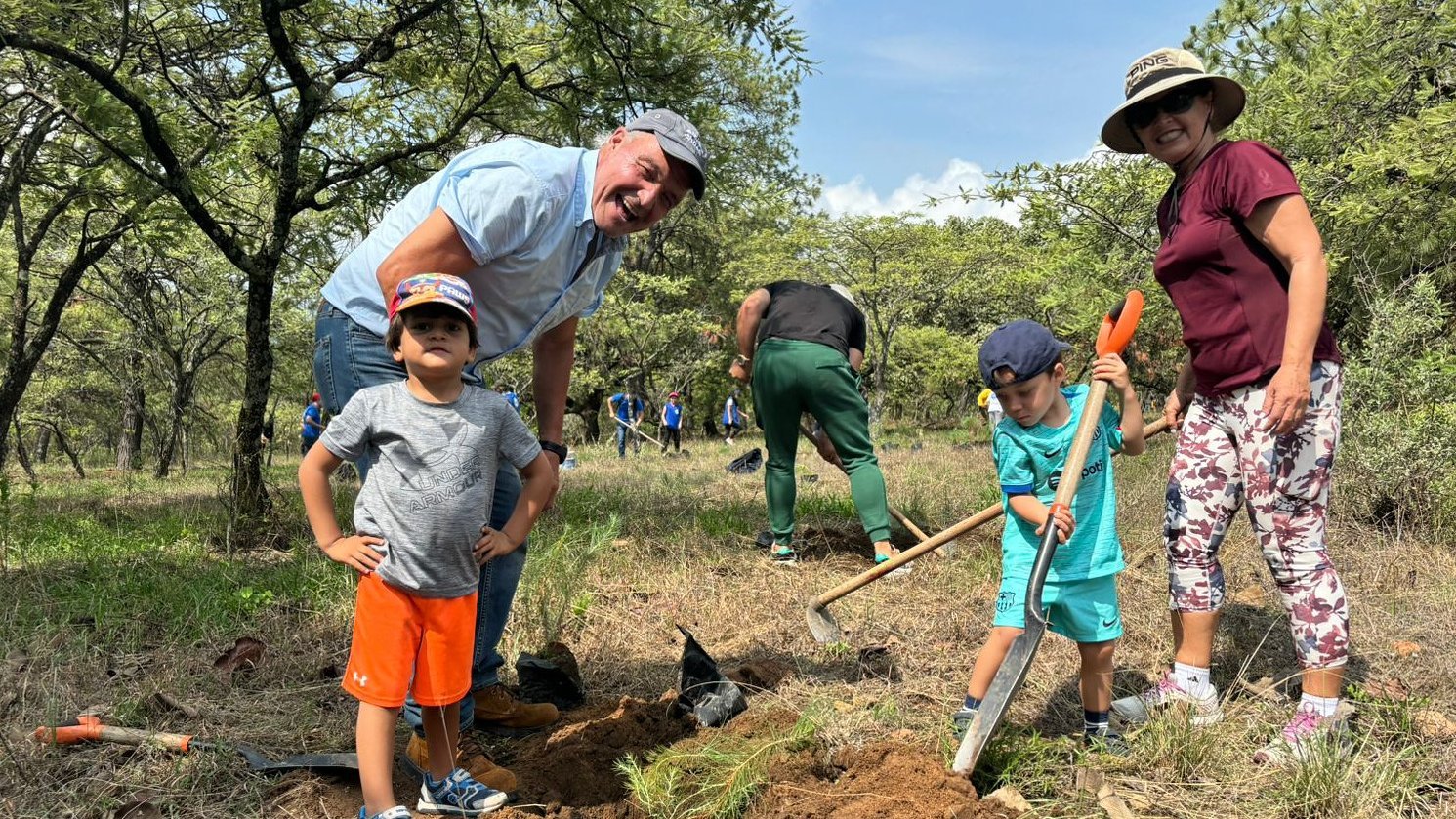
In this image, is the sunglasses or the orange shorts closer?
the orange shorts

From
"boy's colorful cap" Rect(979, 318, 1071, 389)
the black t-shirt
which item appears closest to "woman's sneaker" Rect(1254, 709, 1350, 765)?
"boy's colorful cap" Rect(979, 318, 1071, 389)

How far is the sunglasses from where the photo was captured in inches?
96.0

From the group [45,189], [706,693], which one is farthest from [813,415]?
[45,189]

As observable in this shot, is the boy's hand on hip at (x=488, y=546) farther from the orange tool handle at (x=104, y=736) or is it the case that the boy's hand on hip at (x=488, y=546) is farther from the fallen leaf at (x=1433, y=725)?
the fallen leaf at (x=1433, y=725)

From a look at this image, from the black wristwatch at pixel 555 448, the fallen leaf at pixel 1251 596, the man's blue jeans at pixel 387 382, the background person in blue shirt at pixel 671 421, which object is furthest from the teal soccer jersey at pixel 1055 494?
the background person in blue shirt at pixel 671 421

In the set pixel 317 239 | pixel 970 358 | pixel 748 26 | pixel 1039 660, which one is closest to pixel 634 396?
pixel 970 358

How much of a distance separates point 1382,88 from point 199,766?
706 centimetres

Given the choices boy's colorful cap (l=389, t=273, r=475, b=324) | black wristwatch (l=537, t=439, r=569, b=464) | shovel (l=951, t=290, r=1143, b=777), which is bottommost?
shovel (l=951, t=290, r=1143, b=777)

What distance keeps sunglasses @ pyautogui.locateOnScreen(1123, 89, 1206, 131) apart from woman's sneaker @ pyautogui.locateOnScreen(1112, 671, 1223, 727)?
5.55 feet

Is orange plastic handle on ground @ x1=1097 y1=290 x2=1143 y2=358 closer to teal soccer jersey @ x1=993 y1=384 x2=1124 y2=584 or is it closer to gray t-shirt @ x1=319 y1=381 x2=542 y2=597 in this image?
teal soccer jersey @ x1=993 y1=384 x2=1124 y2=584

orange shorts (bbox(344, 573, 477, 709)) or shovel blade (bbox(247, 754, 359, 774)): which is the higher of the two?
orange shorts (bbox(344, 573, 477, 709))

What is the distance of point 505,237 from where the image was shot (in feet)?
6.97

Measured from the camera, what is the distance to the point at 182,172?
5680mm

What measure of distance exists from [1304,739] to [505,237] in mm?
2435
